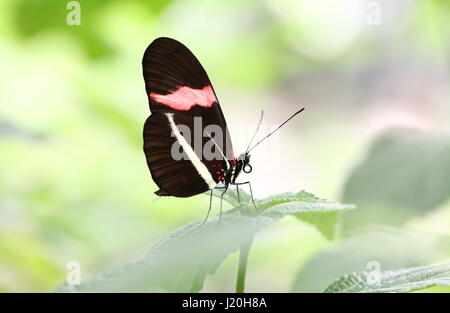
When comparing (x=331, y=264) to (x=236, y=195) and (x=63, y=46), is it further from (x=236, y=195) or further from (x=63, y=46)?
(x=63, y=46)

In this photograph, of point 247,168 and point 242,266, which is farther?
point 247,168

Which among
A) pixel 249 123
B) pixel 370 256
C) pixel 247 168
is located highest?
pixel 249 123

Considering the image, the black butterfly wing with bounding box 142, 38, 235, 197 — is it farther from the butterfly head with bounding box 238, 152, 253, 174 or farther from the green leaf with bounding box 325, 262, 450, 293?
the green leaf with bounding box 325, 262, 450, 293

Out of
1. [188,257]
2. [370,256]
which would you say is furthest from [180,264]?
[370,256]

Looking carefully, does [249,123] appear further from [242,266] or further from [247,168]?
[242,266]

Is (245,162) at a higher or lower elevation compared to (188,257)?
higher

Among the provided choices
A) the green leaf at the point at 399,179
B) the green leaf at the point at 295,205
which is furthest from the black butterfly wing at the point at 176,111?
the green leaf at the point at 399,179

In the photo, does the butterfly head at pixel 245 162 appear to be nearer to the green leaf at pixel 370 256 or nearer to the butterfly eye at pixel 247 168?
the butterfly eye at pixel 247 168
